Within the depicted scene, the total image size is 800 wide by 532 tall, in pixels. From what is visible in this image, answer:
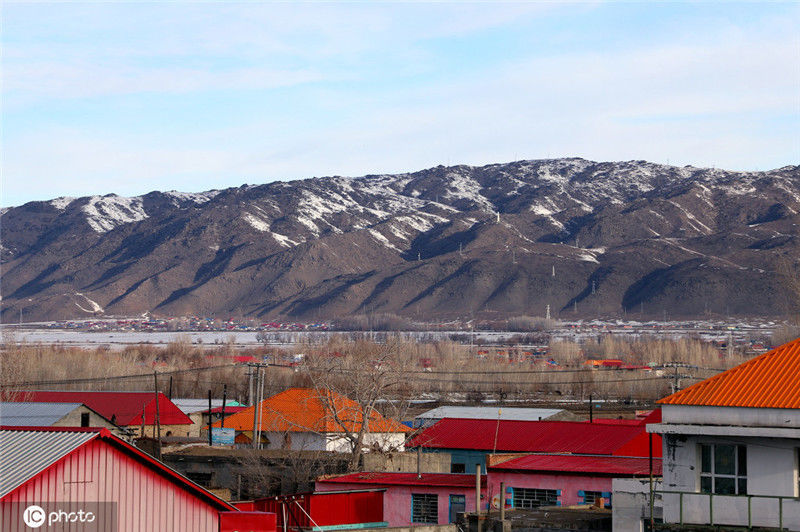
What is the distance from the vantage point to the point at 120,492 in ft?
64.5

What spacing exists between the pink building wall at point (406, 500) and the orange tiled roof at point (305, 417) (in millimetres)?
15441

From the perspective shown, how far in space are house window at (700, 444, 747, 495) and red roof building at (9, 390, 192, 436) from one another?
43.8 metres

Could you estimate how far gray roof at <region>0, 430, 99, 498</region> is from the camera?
61.6 feet

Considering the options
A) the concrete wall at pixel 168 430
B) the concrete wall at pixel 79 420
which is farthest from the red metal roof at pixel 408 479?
the concrete wall at pixel 168 430

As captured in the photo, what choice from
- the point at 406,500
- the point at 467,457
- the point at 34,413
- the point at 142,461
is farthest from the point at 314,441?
the point at 142,461

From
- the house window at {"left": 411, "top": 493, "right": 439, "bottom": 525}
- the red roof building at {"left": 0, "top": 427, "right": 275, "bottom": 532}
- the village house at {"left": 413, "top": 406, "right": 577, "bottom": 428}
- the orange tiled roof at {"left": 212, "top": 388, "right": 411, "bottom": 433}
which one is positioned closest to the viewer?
the red roof building at {"left": 0, "top": 427, "right": 275, "bottom": 532}

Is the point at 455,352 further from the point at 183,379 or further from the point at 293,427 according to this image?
the point at 293,427

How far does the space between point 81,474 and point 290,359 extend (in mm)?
141584

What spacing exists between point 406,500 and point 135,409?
37.0 metres

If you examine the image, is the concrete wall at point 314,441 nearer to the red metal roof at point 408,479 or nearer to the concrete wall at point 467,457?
the concrete wall at point 467,457

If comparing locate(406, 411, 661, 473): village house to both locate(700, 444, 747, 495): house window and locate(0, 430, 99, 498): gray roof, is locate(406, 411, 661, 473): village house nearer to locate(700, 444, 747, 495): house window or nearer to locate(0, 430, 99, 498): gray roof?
locate(700, 444, 747, 495): house window

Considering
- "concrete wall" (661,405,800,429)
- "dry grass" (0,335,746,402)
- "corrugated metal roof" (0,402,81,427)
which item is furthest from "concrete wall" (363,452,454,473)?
"dry grass" (0,335,746,402)

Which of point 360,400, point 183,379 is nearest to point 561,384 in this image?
point 183,379

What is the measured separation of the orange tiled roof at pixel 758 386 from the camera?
22781 millimetres
